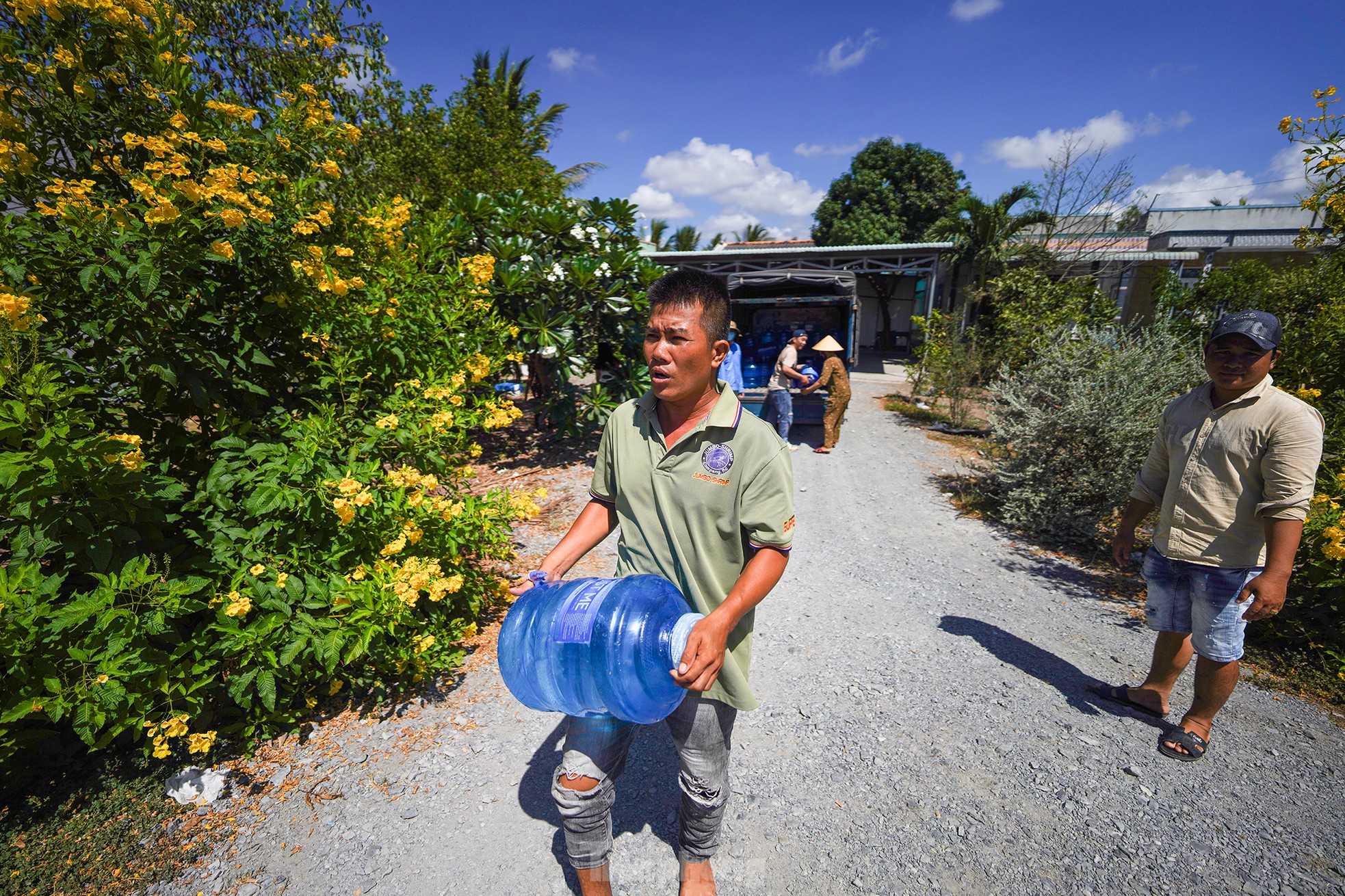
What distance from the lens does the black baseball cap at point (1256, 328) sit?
2.31 metres

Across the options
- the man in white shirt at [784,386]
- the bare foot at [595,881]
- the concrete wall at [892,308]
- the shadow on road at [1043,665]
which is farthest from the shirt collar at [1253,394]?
the concrete wall at [892,308]

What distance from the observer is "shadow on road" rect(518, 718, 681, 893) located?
2312 mm

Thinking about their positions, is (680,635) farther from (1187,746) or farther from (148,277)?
(1187,746)

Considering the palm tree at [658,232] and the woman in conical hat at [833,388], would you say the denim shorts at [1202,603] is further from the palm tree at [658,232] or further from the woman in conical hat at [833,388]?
the palm tree at [658,232]

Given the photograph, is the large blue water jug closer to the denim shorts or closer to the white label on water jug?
the white label on water jug

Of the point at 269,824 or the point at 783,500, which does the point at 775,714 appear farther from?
the point at 269,824

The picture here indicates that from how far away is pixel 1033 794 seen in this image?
246 cm

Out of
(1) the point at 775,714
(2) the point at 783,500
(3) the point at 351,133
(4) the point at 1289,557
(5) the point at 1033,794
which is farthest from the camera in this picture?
(3) the point at 351,133

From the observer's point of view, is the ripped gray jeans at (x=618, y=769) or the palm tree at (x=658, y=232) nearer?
the ripped gray jeans at (x=618, y=769)

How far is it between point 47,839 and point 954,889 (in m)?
3.48

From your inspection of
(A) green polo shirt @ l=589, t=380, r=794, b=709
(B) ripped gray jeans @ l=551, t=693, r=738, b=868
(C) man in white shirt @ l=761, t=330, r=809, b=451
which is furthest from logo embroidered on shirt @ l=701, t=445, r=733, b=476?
(C) man in white shirt @ l=761, t=330, r=809, b=451

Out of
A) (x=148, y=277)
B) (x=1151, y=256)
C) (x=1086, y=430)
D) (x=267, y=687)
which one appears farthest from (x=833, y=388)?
(x=1151, y=256)

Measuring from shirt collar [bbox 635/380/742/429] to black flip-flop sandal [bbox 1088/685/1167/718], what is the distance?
2.84 metres

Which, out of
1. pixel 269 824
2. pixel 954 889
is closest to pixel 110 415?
pixel 269 824
